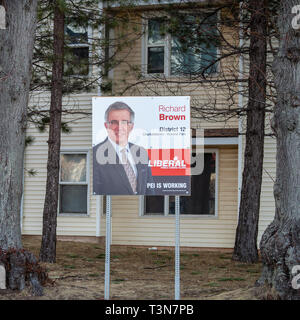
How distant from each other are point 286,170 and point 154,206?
8283 mm

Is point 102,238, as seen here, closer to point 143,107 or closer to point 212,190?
point 212,190

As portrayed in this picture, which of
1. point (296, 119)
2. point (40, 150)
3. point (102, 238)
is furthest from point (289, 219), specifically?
point (40, 150)

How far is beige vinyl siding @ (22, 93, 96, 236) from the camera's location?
1554 cm

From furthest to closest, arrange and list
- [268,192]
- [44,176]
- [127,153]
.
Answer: [44,176] → [268,192] → [127,153]

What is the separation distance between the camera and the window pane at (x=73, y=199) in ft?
51.8

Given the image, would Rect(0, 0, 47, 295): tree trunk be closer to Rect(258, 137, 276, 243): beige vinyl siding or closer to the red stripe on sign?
the red stripe on sign

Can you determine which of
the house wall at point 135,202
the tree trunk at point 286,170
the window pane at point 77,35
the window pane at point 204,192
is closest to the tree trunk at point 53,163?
the window pane at point 77,35

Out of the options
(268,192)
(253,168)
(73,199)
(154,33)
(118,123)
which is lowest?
(73,199)

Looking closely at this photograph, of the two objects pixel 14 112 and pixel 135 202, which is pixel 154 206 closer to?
pixel 135 202

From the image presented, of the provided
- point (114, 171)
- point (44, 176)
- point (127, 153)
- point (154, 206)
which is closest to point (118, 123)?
point (127, 153)

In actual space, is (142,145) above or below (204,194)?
above

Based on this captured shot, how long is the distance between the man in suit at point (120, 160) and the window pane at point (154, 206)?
7.68 metres

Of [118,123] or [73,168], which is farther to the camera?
[73,168]

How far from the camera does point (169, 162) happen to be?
7992 millimetres
